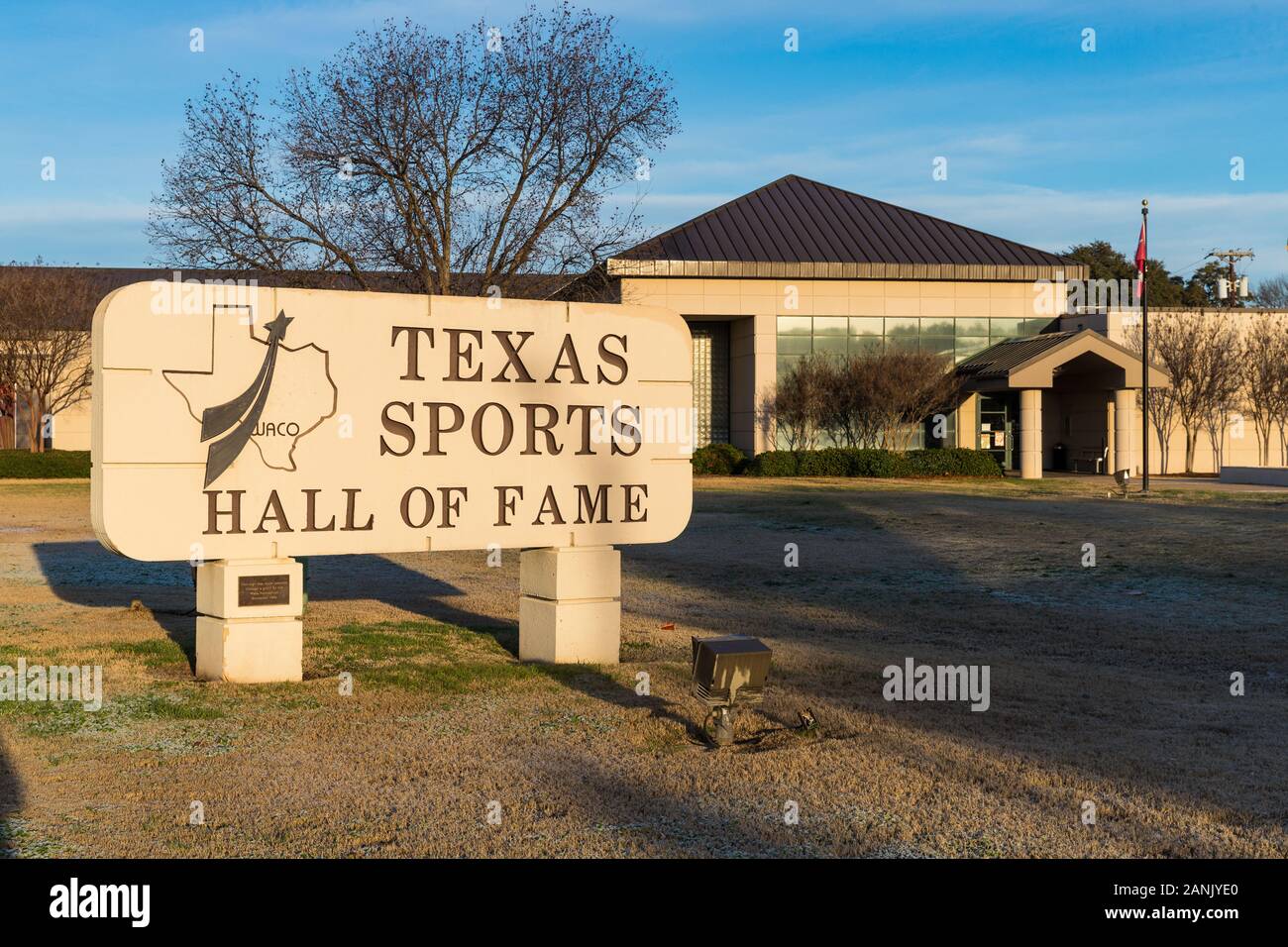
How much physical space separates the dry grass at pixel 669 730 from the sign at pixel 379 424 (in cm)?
Result: 120

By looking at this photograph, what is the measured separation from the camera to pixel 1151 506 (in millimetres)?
26688

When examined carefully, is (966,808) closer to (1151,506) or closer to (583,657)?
(583,657)

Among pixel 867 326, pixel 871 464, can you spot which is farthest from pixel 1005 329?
pixel 871 464

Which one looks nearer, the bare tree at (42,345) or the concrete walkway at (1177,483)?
the concrete walkway at (1177,483)

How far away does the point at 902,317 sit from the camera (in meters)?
42.4

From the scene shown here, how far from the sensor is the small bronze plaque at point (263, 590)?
9156mm

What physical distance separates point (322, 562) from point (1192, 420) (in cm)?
3635

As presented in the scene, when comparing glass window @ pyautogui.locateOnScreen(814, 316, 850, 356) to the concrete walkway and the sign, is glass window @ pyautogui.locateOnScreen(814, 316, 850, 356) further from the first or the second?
the sign

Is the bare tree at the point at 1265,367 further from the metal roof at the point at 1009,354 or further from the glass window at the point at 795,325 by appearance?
the glass window at the point at 795,325

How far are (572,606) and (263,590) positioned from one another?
253cm

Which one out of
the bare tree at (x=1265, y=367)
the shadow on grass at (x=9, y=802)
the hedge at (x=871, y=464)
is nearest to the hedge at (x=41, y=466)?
A: the hedge at (x=871, y=464)

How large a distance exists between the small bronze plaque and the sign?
0.19 meters

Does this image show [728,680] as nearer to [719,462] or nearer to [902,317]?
[719,462]
